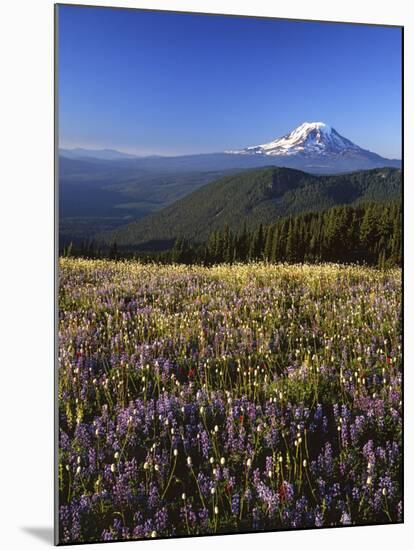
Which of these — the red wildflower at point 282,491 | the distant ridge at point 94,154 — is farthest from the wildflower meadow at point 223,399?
the distant ridge at point 94,154

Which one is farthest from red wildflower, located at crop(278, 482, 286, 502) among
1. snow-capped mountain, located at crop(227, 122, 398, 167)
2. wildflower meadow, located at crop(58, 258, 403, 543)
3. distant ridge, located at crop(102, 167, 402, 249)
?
snow-capped mountain, located at crop(227, 122, 398, 167)

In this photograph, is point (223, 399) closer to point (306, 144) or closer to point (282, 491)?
point (282, 491)

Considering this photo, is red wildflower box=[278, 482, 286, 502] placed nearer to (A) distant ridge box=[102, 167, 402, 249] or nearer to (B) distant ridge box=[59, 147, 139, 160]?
(A) distant ridge box=[102, 167, 402, 249]

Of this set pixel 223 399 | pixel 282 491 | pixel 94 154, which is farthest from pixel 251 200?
pixel 282 491

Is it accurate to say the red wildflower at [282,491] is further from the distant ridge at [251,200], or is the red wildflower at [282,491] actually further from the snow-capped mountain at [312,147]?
the snow-capped mountain at [312,147]

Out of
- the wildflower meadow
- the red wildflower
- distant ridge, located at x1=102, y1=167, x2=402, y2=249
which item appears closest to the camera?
the wildflower meadow

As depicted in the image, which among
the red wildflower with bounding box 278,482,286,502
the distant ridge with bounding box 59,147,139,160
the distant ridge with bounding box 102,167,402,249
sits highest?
the distant ridge with bounding box 59,147,139,160

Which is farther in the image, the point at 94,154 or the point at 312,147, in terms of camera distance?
the point at 312,147
